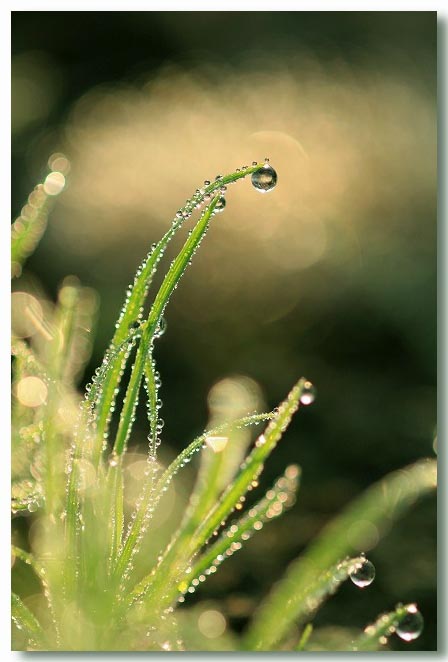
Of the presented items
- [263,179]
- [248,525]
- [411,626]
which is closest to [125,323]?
[248,525]

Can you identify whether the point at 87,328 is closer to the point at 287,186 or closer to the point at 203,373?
the point at 203,373

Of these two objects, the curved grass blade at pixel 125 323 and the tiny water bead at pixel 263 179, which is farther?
the tiny water bead at pixel 263 179

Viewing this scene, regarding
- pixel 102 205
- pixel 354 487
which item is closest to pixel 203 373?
pixel 354 487

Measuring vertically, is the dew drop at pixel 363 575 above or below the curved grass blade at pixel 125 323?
below

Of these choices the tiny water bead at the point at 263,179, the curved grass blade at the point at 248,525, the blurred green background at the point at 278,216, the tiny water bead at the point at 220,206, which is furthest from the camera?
the blurred green background at the point at 278,216

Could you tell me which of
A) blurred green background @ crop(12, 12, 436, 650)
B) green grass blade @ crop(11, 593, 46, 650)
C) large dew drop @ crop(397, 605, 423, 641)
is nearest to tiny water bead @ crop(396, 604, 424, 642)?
large dew drop @ crop(397, 605, 423, 641)

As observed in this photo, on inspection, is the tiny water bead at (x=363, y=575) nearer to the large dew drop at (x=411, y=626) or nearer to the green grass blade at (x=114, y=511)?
the large dew drop at (x=411, y=626)

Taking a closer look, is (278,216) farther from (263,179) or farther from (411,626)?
(411,626)

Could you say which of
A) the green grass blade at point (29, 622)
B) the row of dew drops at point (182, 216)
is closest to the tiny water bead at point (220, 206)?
the row of dew drops at point (182, 216)
